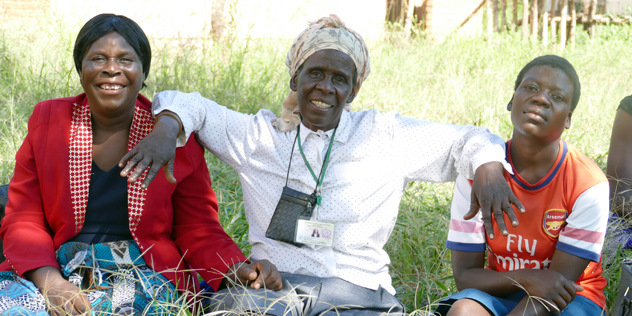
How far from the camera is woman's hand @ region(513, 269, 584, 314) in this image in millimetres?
2053

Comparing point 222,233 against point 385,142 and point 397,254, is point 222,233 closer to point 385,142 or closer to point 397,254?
point 385,142

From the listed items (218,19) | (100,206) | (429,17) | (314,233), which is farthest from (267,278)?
(429,17)

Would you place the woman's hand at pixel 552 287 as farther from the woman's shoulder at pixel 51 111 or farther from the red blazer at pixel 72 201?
the woman's shoulder at pixel 51 111

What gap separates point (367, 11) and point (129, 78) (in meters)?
8.52

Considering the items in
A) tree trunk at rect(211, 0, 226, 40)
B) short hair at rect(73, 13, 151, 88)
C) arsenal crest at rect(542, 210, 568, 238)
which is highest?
tree trunk at rect(211, 0, 226, 40)

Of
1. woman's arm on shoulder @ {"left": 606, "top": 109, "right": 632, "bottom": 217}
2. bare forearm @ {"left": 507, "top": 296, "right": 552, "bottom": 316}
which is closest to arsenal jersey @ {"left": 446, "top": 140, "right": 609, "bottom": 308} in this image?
bare forearm @ {"left": 507, "top": 296, "right": 552, "bottom": 316}

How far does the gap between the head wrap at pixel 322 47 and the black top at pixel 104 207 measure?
71 cm

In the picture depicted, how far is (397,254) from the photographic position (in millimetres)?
3273

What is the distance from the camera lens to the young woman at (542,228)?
2.12 m

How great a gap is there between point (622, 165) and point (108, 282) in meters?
2.82

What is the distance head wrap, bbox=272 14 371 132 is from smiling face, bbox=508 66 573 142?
2.32 feet

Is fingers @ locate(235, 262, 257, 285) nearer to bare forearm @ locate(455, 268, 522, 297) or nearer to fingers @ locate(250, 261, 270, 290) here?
fingers @ locate(250, 261, 270, 290)

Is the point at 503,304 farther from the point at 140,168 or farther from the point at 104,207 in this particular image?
the point at 104,207

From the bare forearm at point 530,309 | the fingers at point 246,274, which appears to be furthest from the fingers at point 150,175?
the bare forearm at point 530,309
